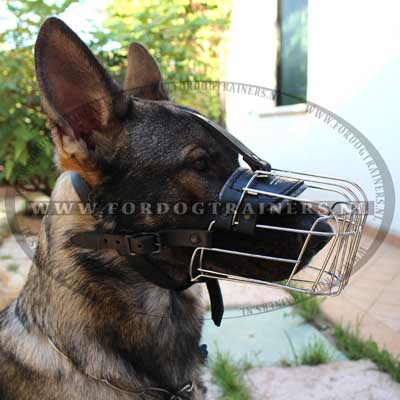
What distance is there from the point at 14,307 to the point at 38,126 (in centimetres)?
275

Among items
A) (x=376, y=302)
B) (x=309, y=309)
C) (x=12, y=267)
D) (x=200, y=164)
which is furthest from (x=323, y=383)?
(x=12, y=267)

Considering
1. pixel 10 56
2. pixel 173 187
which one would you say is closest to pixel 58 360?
pixel 173 187

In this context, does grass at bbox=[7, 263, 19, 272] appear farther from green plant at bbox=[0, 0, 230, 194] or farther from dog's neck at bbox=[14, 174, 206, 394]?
dog's neck at bbox=[14, 174, 206, 394]

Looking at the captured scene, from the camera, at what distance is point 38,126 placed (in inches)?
157

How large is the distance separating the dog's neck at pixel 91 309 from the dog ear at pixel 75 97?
0.20m

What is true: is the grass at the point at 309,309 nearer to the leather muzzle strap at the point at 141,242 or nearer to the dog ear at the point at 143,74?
the leather muzzle strap at the point at 141,242

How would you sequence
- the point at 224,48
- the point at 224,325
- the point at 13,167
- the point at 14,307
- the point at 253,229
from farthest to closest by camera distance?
1. the point at 224,48
2. the point at 13,167
3. the point at 224,325
4. the point at 14,307
5. the point at 253,229

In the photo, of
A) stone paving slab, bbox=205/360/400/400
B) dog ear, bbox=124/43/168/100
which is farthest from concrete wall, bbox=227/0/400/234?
dog ear, bbox=124/43/168/100

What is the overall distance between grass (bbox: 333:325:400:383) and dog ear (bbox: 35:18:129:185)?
2228 mm

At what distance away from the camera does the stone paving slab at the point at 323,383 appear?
2.34 m

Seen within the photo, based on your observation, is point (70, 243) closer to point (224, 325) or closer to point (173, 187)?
point (173, 187)

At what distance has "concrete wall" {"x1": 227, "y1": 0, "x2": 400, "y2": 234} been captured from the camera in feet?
13.5

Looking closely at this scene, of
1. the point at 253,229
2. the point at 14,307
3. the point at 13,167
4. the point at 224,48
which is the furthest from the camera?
the point at 224,48

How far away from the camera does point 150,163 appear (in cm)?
139
